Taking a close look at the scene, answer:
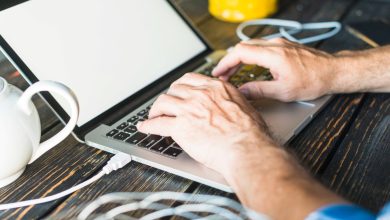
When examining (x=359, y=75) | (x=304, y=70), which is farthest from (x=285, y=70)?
(x=359, y=75)

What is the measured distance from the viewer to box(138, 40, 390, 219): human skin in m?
0.46

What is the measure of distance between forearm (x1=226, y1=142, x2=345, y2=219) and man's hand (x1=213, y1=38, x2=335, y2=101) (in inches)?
7.3

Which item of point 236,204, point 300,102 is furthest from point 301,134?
point 236,204

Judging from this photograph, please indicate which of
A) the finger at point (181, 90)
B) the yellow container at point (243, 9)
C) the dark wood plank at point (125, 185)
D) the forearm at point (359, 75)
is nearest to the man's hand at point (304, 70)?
the forearm at point (359, 75)

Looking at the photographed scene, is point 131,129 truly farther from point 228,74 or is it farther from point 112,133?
point 228,74

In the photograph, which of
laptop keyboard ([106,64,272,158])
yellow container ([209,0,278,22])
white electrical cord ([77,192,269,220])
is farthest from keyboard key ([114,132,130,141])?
yellow container ([209,0,278,22])

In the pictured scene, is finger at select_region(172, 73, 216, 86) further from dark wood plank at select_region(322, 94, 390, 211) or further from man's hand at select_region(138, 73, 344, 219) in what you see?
dark wood plank at select_region(322, 94, 390, 211)

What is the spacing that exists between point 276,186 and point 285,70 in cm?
27

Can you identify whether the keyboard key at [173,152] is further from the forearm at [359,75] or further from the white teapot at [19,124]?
the forearm at [359,75]

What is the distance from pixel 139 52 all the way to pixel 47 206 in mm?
341

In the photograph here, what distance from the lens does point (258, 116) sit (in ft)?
1.99

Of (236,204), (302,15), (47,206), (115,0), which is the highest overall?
(115,0)

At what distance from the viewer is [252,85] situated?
704 millimetres

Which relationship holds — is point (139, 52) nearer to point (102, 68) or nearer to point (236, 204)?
point (102, 68)
